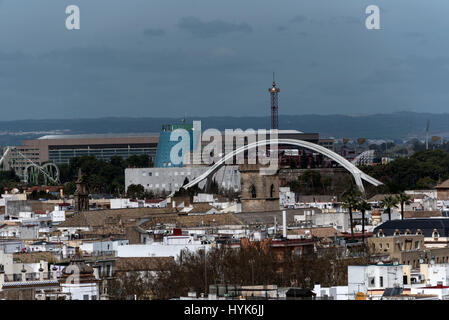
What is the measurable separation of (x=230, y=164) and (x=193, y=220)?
89.4 m

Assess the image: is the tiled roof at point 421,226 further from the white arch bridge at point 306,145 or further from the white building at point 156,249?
the white arch bridge at point 306,145

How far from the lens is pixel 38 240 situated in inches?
2685

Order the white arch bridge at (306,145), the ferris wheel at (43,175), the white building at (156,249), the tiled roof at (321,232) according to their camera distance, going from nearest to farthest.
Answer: the white building at (156,249) < the tiled roof at (321,232) < the white arch bridge at (306,145) < the ferris wheel at (43,175)

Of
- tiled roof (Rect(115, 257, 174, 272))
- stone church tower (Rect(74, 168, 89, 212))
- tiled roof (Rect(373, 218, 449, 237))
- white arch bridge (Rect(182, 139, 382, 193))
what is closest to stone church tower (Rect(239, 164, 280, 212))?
stone church tower (Rect(74, 168, 89, 212))

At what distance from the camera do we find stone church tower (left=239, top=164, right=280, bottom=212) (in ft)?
285

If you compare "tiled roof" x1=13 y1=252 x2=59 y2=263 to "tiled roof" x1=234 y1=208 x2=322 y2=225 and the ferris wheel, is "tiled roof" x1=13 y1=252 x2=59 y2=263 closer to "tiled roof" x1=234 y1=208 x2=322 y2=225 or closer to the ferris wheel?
"tiled roof" x1=234 y1=208 x2=322 y2=225

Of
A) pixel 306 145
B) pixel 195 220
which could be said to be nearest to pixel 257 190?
pixel 195 220

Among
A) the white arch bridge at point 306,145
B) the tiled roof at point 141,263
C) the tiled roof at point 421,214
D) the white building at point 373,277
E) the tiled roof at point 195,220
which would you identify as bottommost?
the white building at point 373,277

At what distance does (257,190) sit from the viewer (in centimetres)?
8775

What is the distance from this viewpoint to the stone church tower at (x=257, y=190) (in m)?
86.9

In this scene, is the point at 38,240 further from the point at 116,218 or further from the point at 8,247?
the point at 116,218

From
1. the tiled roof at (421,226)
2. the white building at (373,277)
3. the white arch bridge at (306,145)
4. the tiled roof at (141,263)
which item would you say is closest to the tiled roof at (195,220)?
the tiled roof at (421,226)

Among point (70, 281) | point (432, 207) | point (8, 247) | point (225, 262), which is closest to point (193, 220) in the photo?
point (8, 247)
